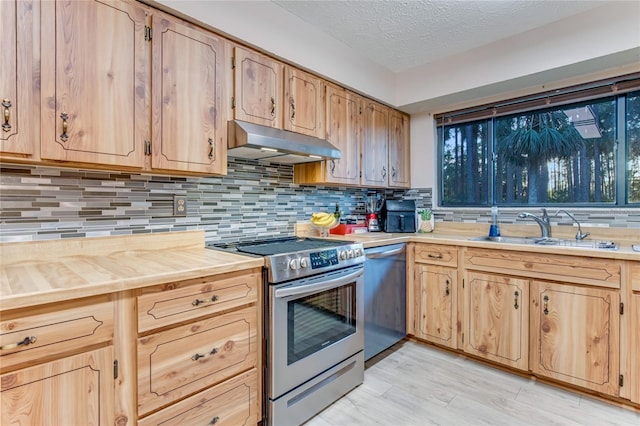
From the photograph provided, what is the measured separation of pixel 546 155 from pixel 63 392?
3.41m

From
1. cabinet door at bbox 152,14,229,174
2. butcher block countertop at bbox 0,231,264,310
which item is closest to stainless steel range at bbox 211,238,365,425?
butcher block countertop at bbox 0,231,264,310

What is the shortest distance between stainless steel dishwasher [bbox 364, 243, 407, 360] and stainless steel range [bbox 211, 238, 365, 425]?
16cm

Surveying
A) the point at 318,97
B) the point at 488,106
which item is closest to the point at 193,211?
the point at 318,97

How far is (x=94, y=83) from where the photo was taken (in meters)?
1.41

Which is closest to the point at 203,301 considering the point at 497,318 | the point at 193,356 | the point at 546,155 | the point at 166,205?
the point at 193,356

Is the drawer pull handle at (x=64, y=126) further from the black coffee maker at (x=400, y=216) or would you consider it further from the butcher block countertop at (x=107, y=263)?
the black coffee maker at (x=400, y=216)

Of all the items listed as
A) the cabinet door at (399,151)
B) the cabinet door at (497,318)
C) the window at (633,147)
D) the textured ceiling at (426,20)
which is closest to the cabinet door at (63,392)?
the textured ceiling at (426,20)

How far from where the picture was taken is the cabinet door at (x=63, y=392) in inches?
39.8

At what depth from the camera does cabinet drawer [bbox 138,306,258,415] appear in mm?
1281

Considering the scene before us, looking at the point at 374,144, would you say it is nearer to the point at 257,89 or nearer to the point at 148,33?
the point at 257,89

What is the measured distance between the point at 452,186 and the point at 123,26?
293 cm

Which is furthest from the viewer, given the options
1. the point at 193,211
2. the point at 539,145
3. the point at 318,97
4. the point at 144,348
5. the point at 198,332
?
the point at 539,145

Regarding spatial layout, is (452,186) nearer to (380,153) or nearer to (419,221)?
(419,221)

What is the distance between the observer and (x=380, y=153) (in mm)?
3012
